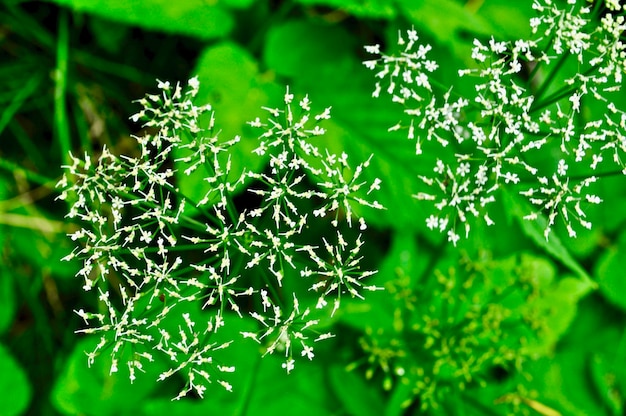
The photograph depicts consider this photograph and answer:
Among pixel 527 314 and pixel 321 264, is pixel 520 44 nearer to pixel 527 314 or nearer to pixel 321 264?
pixel 321 264

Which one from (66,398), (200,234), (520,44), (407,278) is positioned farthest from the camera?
(200,234)

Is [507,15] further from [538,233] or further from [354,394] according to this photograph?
[354,394]

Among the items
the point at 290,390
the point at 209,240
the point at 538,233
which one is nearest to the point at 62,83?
the point at 209,240

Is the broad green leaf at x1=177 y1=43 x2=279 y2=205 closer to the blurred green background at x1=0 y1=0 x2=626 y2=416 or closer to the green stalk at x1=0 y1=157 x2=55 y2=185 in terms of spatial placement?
the blurred green background at x1=0 y1=0 x2=626 y2=416

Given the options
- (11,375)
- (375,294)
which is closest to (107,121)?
(11,375)

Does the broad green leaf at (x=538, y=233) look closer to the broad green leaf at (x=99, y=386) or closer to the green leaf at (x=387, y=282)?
the green leaf at (x=387, y=282)
